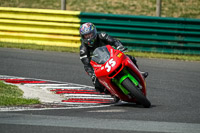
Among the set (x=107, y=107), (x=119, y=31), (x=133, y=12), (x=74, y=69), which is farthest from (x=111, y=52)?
(x=133, y=12)

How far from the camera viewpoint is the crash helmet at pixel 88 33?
29.2ft

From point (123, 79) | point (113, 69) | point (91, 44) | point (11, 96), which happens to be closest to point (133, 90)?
point (123, 79)

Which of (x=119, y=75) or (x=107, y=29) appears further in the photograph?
(x=107, y=29)

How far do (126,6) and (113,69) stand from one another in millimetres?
17541

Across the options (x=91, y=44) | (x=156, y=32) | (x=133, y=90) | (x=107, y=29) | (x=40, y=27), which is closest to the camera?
(x=133, y=90)

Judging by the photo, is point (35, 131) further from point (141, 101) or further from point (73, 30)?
point (73, 30)

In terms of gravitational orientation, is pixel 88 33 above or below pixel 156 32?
above

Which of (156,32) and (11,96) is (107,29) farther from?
(11,96)

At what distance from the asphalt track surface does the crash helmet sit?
1385mm

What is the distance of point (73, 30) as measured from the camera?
16.6 meters

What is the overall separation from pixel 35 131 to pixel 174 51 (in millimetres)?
10746

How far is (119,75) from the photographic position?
325 inches

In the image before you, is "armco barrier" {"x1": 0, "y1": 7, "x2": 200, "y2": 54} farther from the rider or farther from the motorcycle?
the motorcycle

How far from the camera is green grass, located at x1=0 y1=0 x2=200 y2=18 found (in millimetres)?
24406
